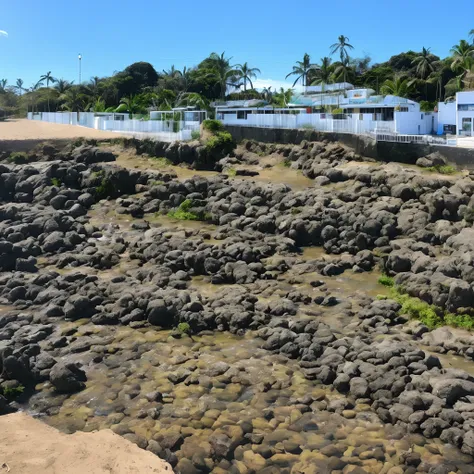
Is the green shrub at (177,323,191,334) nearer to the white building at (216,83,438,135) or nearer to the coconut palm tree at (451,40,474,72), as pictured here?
the white building at (216,83,438,135)

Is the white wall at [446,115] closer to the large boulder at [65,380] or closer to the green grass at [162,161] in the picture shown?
the green grass at [162,161]

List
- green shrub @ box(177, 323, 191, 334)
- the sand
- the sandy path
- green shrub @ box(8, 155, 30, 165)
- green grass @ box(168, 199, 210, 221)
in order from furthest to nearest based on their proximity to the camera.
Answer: the sandy path, green shrub @ box(8, 155, 30, 165), green grass @ box(168, 199, 210, 221), green shrub @ box(177, 323, 191, 334), the sand

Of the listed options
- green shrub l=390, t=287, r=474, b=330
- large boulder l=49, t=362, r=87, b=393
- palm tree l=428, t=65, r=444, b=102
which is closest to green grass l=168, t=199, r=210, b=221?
green shrub l=390, t=287, r=474, b=330

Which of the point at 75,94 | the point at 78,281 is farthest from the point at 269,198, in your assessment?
the point at 75,94

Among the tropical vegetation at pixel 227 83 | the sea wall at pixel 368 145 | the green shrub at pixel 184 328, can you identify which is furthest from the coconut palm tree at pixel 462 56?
the green shrub at pixel 184 328

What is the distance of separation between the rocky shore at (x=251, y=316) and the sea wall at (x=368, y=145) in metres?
0.97

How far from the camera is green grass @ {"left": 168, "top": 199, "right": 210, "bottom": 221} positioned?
3772 centimetres

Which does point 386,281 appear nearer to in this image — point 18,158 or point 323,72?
point 18,158

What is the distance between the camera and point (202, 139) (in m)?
50.5

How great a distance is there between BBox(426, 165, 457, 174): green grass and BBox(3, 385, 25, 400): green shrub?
89.5 ft

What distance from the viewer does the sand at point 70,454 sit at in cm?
1388

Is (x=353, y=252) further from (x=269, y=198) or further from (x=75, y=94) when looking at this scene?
(x=75, y=94)

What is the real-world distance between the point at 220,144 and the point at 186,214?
12749mm

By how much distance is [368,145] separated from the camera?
41625mm
